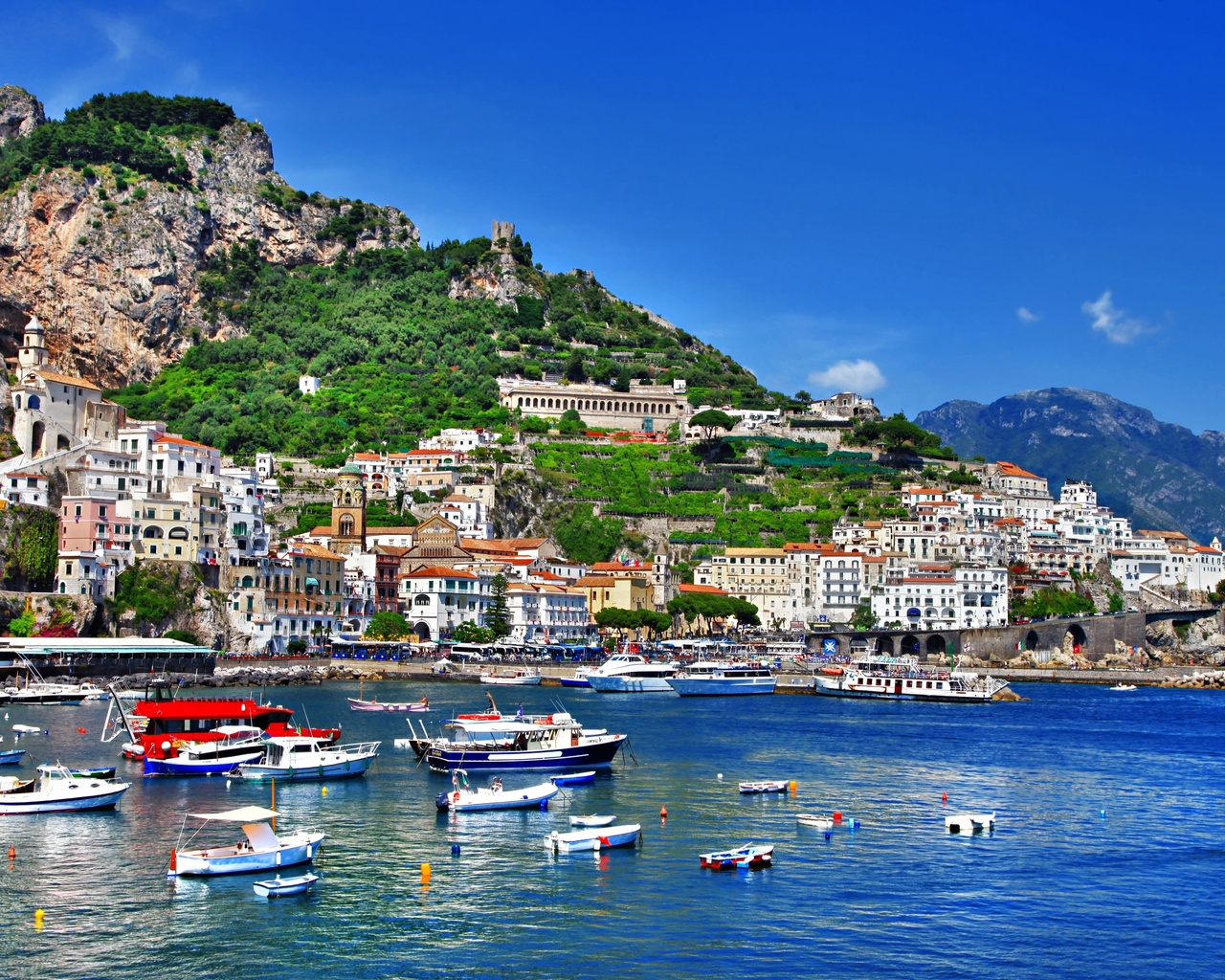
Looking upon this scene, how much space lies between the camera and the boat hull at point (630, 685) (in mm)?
78938

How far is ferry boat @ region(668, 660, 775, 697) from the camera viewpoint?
7988 centimetres

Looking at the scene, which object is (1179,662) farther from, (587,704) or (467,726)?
(467,726)

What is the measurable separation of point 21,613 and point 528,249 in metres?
112

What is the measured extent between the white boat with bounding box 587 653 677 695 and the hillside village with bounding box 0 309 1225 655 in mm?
15036

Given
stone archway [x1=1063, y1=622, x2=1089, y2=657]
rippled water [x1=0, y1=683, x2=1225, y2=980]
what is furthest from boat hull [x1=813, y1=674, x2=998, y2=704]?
stone archway [x1=1063, y1=622, x2=1089, y2=657]

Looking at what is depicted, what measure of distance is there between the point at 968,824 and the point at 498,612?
61892 mm

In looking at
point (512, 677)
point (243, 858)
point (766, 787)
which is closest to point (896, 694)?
point (512, 677)

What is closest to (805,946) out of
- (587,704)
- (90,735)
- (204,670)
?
(90,735)

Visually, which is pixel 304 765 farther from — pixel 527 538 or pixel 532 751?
pixel 527 538

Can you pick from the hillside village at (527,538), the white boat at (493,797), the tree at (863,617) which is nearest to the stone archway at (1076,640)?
the hillside village at (527,538)

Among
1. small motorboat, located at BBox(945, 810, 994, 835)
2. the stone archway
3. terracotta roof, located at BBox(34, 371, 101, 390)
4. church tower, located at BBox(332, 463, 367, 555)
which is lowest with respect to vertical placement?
small motorboat, located at BBox(945, 810, 994, 835)

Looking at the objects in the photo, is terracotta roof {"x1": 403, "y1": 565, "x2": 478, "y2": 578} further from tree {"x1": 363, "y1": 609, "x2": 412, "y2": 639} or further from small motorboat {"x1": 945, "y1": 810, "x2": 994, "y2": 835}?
small motorboat {"x1": 945, "y1": 810, "x2": 994, "y2": 835}

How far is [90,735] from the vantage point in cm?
4844

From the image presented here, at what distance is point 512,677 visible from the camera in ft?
260
